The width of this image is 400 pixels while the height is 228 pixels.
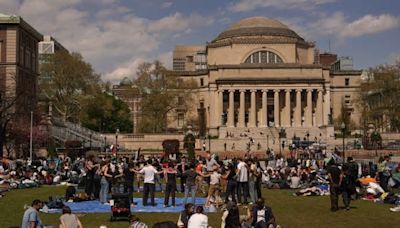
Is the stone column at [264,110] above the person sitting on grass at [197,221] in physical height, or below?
above

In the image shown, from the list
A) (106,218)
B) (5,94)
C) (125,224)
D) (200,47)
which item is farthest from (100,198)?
(200,47)

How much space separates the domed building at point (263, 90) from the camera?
4065 inches

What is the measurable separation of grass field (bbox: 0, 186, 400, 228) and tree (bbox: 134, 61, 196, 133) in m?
63.1

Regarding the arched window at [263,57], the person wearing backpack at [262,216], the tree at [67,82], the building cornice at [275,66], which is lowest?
the person wearing backpack at [262,216]

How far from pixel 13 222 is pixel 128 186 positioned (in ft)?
21.4

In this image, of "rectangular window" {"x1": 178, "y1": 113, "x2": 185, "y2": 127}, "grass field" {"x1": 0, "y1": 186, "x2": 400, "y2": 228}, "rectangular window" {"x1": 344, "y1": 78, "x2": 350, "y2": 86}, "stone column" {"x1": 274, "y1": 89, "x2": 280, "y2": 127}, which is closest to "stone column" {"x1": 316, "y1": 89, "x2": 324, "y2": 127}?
"stone column" {"x1": 274, "y1": 89, "x2": 280, "y2": 127}

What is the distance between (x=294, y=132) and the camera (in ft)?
313

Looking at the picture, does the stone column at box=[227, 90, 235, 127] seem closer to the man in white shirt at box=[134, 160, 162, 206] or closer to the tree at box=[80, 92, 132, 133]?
the tree at box=[80, 92, 132, 133]

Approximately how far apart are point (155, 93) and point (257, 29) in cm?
3301

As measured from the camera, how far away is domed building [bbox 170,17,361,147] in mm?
103250

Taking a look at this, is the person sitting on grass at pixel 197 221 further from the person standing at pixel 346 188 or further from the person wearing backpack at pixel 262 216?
the person standing at pixel 346 188

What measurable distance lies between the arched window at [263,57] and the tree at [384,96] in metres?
20.8

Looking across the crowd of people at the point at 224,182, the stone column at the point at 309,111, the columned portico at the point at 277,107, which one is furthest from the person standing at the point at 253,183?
the stone column at the point at 309,111

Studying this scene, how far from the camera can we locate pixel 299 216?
21250mm
